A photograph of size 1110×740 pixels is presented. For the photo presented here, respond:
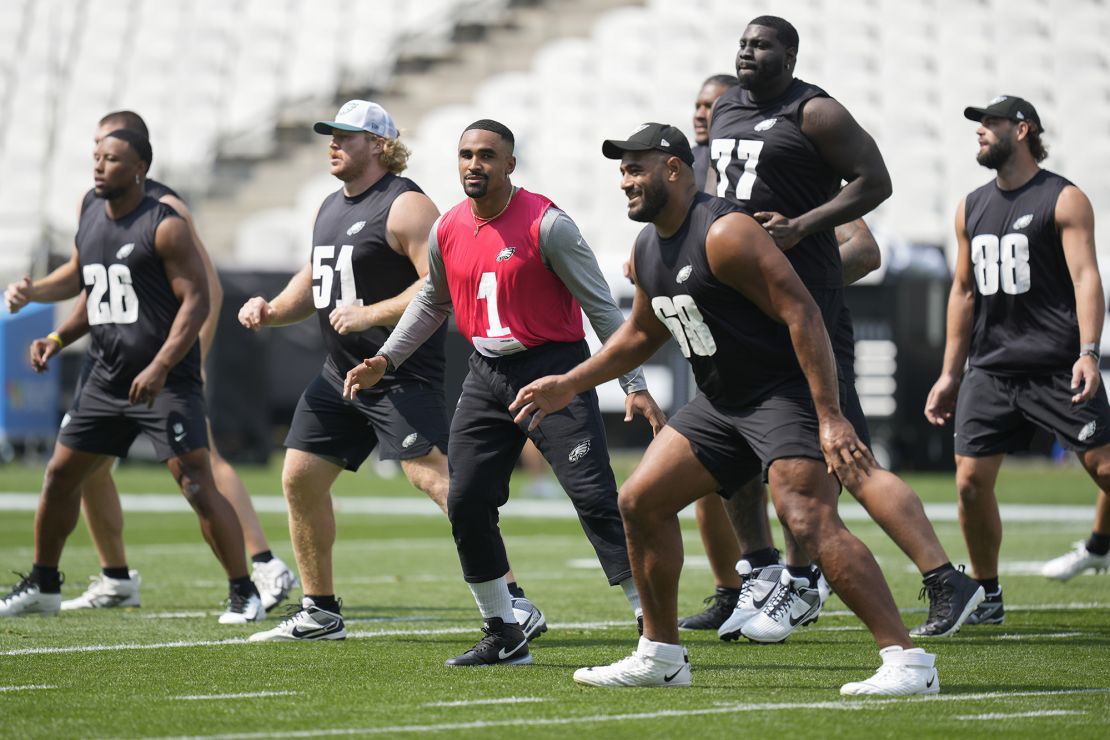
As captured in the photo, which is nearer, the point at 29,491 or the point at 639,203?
the point at 639,203

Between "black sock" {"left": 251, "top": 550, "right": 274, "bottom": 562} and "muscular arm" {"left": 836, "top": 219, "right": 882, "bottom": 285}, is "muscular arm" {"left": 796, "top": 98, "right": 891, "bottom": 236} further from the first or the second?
"black sock" {"left": 251, "top": 550, "right": 274, "bottom": 562}

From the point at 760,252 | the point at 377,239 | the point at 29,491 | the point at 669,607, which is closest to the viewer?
the point at 760,252

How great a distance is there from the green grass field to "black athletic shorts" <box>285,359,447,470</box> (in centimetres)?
85

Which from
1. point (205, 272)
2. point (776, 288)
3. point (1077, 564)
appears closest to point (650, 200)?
point (776, 288)

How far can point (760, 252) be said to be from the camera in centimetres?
539

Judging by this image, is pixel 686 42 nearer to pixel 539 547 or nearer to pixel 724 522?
pixel 539 547

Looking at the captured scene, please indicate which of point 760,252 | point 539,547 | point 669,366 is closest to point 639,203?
point 760,252

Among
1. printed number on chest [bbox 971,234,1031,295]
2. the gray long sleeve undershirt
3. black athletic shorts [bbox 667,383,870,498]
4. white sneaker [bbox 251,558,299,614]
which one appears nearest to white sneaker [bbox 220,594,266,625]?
white sneaker [bbox 251,558,299,614]

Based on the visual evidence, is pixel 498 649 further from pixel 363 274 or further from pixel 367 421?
pixel 363 274

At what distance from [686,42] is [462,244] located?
83.6ft

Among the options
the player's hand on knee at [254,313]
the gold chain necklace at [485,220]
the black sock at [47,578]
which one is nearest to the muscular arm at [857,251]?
the gold chain necklace at [485,220]

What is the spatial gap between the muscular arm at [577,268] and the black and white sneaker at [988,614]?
244cm

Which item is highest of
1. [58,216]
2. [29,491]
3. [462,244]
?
[58,216]

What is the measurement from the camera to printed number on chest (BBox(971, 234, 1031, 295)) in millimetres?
7859
